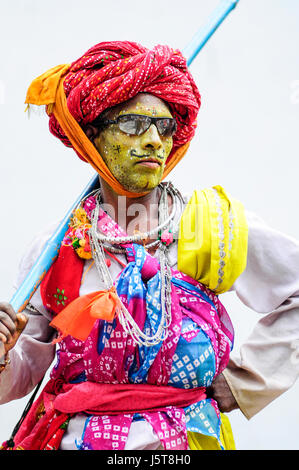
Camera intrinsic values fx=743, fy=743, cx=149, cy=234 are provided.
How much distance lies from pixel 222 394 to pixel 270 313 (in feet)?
0.91

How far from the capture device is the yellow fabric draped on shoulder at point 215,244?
6.52 ft

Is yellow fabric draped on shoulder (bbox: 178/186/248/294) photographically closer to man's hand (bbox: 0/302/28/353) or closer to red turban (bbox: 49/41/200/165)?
red turban (bbox: 49/41/200/165)

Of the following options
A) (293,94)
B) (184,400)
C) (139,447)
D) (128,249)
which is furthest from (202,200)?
(293,94)

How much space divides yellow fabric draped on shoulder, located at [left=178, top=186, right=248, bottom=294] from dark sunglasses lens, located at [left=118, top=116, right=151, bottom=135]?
267mm

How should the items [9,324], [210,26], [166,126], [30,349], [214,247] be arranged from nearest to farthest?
[9,324]
[214,247]
[166,126]
[30,349]
[210,26]

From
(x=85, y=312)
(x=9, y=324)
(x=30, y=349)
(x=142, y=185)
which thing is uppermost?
(x=142, y=185)

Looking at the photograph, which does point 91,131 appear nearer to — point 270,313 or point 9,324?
point 9,324

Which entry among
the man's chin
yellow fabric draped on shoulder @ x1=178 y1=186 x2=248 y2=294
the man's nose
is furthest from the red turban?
yellow fabric draped on shoulder @ x1=178 y1=186 x2=248 y2=294

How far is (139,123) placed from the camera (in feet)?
6.77

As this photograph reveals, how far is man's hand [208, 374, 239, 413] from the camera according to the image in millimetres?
2115

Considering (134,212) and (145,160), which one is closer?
(145,160)

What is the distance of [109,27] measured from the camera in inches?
138

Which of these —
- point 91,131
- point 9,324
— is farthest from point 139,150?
point 9,324

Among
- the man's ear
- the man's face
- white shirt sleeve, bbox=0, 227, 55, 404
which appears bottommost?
white shirt sleeve, bbox=0, 227, 55, 404
